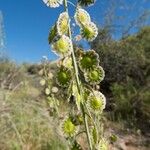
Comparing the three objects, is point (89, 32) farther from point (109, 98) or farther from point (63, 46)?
point (109, 98)

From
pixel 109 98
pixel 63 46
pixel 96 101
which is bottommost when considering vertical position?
pixel 96 101

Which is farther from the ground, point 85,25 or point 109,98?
point 109,98

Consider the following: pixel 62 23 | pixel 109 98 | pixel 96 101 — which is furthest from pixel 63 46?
pixel 109 98

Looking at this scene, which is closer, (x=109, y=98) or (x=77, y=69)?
(x=77, y=69)

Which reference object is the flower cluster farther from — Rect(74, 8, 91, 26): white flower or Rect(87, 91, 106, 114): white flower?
Rect(87, 91, 106, 114): white flower

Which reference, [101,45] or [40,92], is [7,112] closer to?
[101,45]

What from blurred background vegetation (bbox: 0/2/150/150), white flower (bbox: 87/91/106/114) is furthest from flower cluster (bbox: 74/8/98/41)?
blurred background vegetation (bbox: 0/2/150/150)

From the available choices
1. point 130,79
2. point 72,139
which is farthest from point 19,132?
point 72,139

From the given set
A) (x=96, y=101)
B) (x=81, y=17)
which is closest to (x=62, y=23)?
(x=81, y=17)
